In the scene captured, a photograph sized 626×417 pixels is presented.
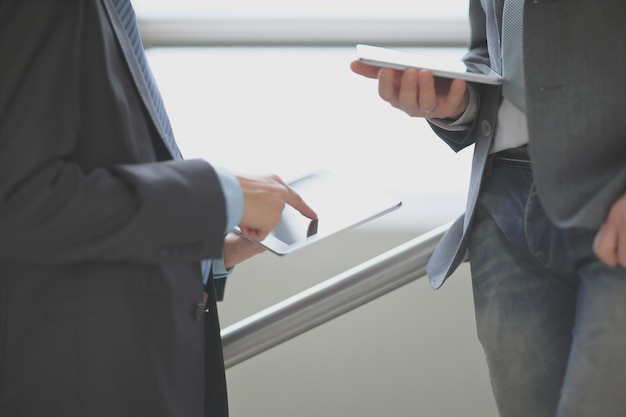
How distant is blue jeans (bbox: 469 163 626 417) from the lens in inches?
46.3

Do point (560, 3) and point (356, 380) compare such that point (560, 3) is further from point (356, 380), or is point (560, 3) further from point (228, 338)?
point (356, 380)

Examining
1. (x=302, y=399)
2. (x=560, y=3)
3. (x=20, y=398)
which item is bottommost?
(x=302, y=399)

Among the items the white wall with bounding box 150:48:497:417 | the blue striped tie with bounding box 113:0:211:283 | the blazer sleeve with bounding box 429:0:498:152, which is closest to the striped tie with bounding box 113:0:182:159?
the blue striped tie with bounding box 113:0:211:283

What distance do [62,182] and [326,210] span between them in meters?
0.47

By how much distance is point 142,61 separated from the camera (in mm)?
1345

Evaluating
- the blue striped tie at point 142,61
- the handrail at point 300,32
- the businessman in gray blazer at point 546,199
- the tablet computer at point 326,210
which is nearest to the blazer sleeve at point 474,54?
the businessman in gray blazer at point 546,199

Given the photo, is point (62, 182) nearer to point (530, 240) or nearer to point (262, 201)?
point (262, 201)

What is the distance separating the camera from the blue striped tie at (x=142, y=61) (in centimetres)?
130

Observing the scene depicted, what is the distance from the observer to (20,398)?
1193mm

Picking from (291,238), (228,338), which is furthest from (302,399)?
(291,238)

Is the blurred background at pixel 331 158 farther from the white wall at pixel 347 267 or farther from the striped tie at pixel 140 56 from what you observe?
the striped tie at pixel 140 56

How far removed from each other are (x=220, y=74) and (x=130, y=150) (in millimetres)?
2170

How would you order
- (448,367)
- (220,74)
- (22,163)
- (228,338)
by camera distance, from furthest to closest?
(220,74) < (448,367) < (228,338) < (22,163)

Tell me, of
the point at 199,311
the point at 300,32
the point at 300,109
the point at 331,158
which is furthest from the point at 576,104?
the point at 300,32
